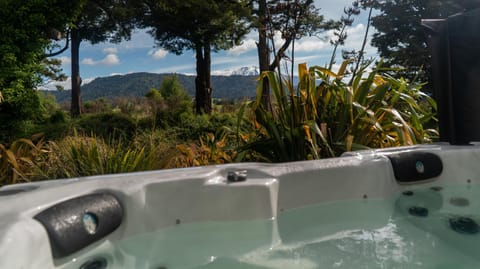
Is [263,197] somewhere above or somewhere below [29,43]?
below

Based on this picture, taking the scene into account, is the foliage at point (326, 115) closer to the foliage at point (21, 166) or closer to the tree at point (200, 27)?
the foliage at point (21, 166)

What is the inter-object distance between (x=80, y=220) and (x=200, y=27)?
6654mm

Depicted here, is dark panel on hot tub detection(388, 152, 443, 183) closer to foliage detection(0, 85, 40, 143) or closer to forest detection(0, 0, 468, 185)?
forest detection(0, 0, 468, 185)

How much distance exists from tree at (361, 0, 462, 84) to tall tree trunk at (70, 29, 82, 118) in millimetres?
9765

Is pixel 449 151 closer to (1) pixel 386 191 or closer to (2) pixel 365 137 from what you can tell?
(1) pixel 386 191

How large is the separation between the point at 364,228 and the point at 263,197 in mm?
453

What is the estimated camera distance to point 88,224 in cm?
103

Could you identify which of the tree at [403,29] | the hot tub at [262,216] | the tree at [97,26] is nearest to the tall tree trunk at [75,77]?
the tree at [97,26]

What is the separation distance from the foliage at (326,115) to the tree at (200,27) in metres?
4.56

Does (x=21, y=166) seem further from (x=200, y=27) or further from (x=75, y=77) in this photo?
(x=75, y=77)

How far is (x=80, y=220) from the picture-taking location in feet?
3.30

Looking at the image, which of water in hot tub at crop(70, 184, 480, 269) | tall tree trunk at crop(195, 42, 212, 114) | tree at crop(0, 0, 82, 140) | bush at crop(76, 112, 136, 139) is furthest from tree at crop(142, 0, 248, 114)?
water in hot tub at crop(70, 184, 480, 269)

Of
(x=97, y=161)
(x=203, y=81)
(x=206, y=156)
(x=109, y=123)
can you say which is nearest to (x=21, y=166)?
(x=97, y=161)

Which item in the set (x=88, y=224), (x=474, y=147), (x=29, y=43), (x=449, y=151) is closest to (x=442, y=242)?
(x=449, y=151)
